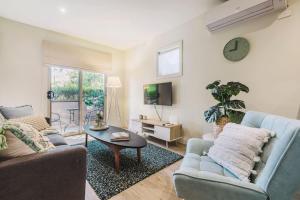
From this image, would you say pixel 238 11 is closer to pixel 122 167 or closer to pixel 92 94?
pixel 122 167

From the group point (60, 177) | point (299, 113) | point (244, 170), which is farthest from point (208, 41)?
point (60, 177)

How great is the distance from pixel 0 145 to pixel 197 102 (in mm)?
2674

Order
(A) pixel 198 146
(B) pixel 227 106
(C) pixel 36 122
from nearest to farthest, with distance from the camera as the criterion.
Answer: (A) pixel 198 146 → (B) pixel 227 106 → (C) pixel 36 122

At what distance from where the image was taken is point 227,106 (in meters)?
2.09

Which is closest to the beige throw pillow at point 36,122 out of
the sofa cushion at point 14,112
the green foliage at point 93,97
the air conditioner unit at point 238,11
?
the sofa cushion at point 14,112

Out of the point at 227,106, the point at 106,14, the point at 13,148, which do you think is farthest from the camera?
the point at 106,14

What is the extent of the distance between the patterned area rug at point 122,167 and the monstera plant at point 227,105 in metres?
0.90

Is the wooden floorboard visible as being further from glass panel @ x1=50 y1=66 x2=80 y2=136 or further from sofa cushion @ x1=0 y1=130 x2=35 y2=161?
glass panel @ x1=50 y1=66 x2=80 y2=136

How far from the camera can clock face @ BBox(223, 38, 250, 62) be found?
2.28m

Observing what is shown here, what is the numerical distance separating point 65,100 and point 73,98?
0.62ft

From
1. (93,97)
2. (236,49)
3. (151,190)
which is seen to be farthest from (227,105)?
(93,97)

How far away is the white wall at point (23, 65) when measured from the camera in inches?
114

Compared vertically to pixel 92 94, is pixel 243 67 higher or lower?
higher

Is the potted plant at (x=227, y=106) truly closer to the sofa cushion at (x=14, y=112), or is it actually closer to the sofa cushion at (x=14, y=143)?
the sofa cushion at (x=14, y=143)
